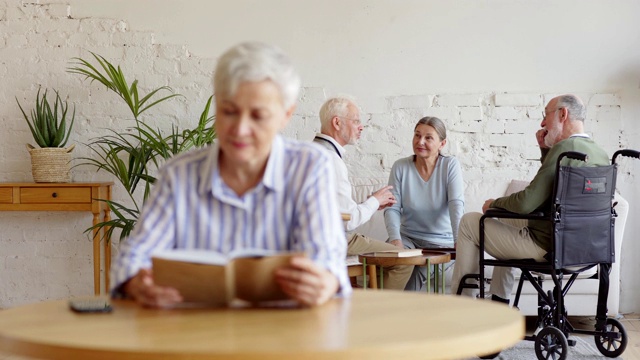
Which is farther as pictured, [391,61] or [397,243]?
[391,61]

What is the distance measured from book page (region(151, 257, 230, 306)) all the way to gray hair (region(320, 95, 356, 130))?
320 centimetres

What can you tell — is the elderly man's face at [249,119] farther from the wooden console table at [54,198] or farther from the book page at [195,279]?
the wooden console table at [54,198]

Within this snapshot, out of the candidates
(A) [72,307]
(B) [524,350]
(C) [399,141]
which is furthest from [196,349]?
(C) [399,141]

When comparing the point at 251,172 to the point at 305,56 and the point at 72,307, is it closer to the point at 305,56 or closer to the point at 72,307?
the point at 72,307

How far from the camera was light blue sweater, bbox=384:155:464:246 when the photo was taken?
499 cm

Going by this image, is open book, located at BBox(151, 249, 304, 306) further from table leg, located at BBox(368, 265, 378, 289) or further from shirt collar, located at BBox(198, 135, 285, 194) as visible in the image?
table leg, located at BBox(368, 265, 378, 289)

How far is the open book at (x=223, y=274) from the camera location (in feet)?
4.79

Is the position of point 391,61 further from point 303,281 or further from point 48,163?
point 303,281

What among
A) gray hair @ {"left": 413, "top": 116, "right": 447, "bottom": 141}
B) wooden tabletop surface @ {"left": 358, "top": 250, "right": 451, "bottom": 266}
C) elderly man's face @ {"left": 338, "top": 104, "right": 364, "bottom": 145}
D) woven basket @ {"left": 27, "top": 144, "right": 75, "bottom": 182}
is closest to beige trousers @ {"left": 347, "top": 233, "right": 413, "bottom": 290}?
wooden tabletop surface @ {"left": 358, "top": 250, "right": 451, "bottom": 266}

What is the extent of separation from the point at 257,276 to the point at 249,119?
11.8 inches

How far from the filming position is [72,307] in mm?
1508

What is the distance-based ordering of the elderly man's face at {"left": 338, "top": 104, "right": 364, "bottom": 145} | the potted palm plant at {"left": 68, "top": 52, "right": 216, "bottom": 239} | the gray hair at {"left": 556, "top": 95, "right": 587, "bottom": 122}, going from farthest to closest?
1. the potted palm plant at {"left": 68, "top": 52, "right": 216, "bottom": 239}
2. the elderly man's face at {"left": 338, "top": 104, "right": 364, "bottom": 145}
3. the gray hair at {"left": 556, "top": 95, "right": 587, "bottom": 122}

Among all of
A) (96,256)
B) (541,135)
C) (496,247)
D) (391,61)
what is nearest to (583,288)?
(541,135)

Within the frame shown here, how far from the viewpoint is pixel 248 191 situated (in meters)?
1.65
